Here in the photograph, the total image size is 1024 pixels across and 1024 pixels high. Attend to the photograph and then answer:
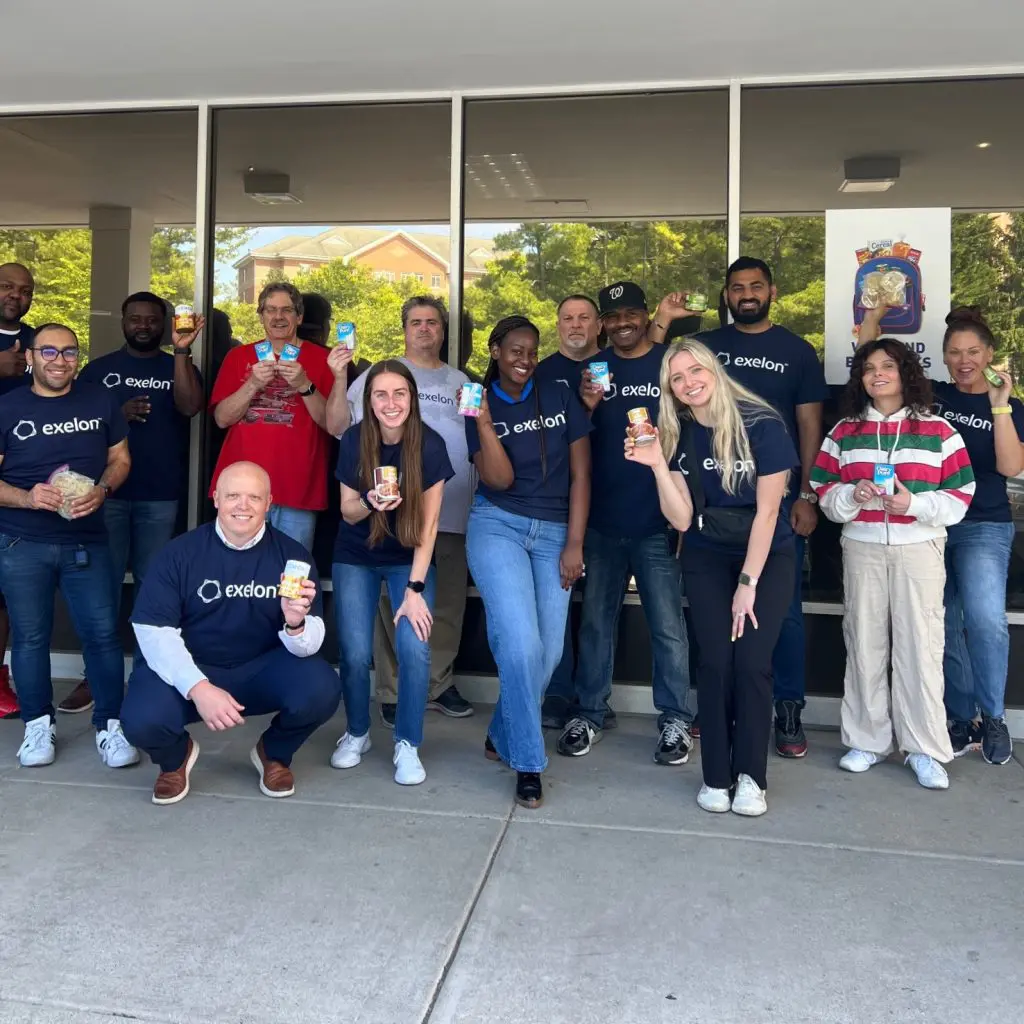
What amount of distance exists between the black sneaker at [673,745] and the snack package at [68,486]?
2501 millimetres

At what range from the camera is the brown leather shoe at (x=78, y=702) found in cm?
467

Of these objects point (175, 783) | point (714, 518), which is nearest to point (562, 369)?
point (714, 518)

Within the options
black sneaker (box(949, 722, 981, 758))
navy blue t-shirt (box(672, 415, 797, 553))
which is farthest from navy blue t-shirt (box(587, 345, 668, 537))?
black sneaker (box(949, 722, 981, 758))

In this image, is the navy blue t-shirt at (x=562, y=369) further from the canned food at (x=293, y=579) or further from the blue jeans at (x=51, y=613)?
the blue jeans at (x=51, y=613)

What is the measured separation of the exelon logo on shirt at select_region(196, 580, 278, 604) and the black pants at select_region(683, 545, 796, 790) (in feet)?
5.05

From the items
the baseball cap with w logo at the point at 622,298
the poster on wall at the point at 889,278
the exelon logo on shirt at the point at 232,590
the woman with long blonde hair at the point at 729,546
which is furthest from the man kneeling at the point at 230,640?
the poster on wall at the point at 889,278

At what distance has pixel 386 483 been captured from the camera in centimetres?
347

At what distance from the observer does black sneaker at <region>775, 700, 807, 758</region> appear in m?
4.12

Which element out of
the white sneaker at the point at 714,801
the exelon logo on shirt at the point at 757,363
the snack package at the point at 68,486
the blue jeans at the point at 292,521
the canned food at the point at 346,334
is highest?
the canned food at the point at 346,334

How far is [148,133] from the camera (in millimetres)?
5453

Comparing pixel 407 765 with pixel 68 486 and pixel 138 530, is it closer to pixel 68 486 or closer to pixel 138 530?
pixel 68 486

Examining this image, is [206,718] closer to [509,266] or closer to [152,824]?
[152,824]

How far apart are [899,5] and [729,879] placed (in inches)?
133

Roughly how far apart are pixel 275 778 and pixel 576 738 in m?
1.25
